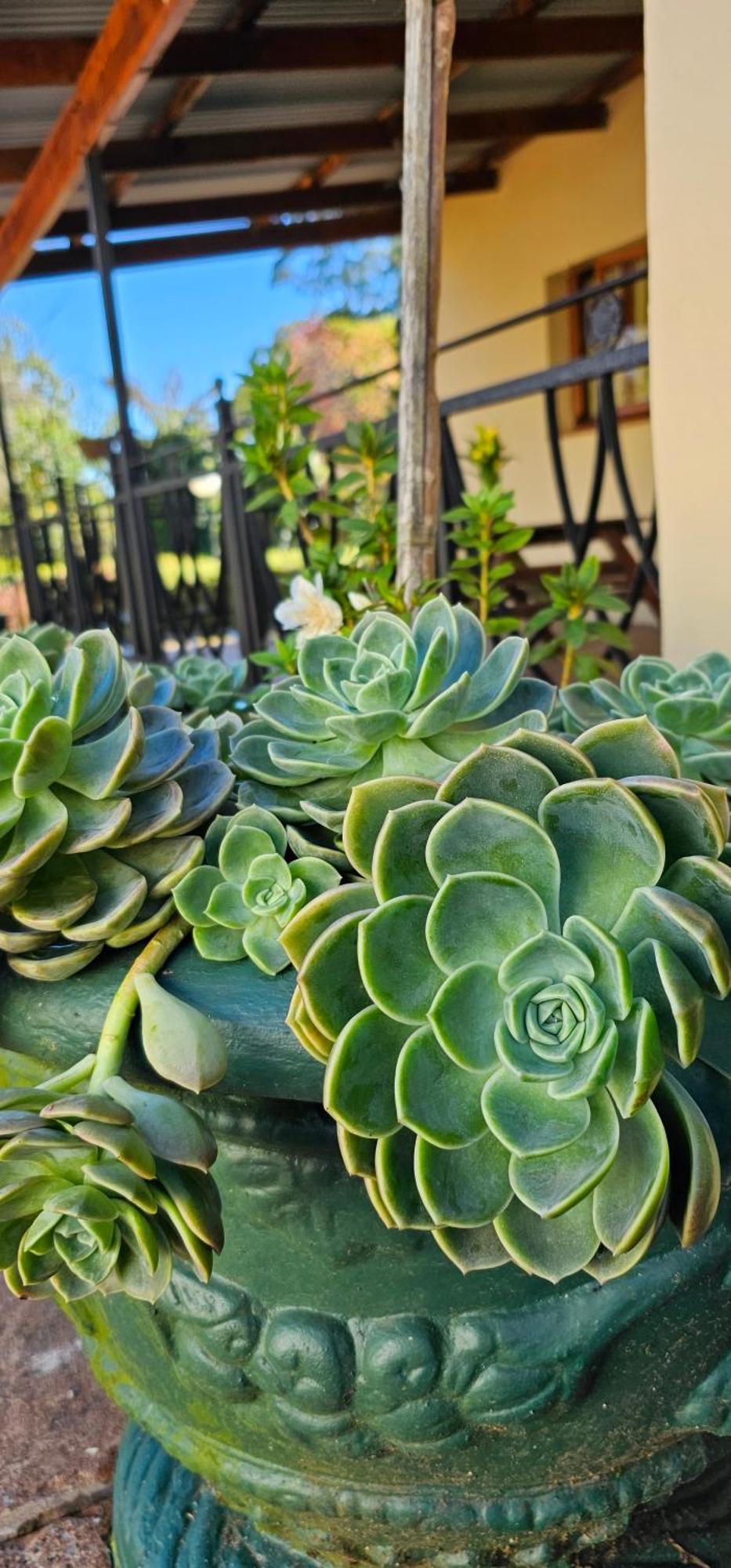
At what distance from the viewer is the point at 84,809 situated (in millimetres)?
598

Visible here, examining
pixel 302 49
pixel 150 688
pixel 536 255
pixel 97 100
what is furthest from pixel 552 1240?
pixel 536 255

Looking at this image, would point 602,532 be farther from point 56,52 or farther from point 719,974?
point 719,974

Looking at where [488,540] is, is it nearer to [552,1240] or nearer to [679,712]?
[679,712]

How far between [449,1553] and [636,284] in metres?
6.40

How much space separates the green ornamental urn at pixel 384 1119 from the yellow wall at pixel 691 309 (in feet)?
3.18

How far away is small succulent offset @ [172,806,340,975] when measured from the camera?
1.88ft

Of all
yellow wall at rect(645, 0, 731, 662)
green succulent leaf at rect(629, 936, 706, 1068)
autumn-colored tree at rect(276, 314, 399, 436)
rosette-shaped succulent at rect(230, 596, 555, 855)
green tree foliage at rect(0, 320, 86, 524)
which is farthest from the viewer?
green tree foliage at rect(0, 320, 86, 524)

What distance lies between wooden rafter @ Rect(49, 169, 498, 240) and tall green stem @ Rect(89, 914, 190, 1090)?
692 cm

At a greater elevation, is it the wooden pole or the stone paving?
the wooden pole

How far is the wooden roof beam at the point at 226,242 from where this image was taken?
7.04m

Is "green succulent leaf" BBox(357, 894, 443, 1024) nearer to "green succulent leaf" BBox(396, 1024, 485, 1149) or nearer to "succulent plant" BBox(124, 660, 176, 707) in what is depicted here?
"green succulent leaf" BBox(396, 1024, 485, 1149)

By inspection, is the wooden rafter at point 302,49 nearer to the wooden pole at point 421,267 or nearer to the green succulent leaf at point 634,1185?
the wooden pole at point 421,267

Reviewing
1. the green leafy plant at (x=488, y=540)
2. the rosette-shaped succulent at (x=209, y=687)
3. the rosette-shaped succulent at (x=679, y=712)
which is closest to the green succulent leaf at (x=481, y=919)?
the rosette-shaped succulent at (x=679, y=712)

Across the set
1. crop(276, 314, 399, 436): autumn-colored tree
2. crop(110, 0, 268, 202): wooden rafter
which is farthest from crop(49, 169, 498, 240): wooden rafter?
crop(276, 314, 399, 436): autumn-colored tree
